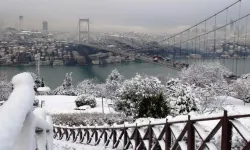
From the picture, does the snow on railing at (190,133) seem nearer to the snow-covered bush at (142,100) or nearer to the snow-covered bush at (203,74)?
the snow-covered bush at (142,100)

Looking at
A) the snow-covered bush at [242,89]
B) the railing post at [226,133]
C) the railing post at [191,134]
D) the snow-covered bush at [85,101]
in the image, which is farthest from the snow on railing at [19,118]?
the snow-covered bush at [242,89]

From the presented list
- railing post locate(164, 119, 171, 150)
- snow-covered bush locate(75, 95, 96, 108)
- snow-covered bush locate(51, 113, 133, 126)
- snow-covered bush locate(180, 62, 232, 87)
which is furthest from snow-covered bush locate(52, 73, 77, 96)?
railing post locate(164, 119, 171, 150)

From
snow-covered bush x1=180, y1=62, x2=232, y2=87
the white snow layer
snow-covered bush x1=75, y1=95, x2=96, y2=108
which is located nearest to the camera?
the white snow layer

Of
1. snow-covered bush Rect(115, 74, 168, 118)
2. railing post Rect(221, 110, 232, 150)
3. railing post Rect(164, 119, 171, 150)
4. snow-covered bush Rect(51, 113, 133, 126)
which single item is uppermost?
railing post Rect(221, 110, 232, 150)

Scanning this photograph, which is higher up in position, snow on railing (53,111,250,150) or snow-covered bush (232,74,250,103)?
snow on railing (53,111,250,150)

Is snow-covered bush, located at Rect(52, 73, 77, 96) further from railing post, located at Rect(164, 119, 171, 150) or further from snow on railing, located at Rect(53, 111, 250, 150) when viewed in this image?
railing post, located at Rect(164, 119, 171, 150)

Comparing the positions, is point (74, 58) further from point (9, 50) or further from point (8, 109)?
point (8, 109)

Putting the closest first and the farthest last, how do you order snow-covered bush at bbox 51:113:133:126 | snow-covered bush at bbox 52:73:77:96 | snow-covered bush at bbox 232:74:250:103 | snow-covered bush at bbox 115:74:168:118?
1. snow-covered bush at bbox 115:74:168:118
2. snow-covered bush at bbox 51:113:133:126
3. snow-covered bush at bbox 232:74:250:103
4. snow-covered bush at bbox 52:73:77:96
